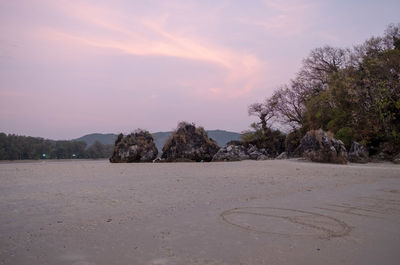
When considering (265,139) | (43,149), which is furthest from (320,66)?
(43,149)

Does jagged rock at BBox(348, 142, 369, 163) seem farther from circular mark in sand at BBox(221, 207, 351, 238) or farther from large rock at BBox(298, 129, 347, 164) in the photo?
circular mark in sand at BBox(221, 207, 351, 238)

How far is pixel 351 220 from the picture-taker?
327cm

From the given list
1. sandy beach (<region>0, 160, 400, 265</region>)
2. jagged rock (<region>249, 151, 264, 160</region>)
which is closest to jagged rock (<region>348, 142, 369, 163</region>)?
jagged rock (<region>249, 151, 264, 160</region>)

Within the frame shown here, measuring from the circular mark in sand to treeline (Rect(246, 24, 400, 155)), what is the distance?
42.0 feet

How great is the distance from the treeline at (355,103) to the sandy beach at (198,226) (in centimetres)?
1113

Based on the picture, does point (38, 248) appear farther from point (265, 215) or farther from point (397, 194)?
point (397, 194)

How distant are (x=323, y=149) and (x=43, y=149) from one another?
16.2 metres

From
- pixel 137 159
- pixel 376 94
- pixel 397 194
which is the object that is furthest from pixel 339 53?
pixel 397 194

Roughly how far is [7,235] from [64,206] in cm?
118

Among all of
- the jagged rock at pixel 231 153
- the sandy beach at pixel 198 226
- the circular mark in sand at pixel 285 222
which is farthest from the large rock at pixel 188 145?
the circular mark in sand at pixel 285 222

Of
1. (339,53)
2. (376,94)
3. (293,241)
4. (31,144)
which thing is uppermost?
(339,53)

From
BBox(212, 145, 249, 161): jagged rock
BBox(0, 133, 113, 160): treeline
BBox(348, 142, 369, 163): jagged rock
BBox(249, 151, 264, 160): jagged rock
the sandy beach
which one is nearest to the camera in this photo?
the sandy beach

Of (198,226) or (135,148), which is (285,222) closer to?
(198,226)

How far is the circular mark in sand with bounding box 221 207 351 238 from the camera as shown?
2.87 metres
